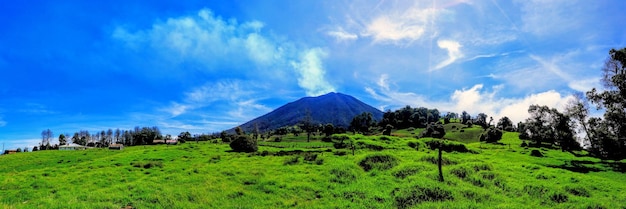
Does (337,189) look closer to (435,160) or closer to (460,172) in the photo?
(460,172)

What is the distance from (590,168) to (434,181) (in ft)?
110

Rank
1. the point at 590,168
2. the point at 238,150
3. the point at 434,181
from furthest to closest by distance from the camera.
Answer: the point at 238,150
the point at 590,168
the point at 434,181

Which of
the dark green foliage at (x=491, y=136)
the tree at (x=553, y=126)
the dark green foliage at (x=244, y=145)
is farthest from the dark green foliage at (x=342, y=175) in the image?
the dark green foliage at (x=491, y=136)

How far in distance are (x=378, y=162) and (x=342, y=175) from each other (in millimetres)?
7362

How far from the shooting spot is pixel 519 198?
24547 millimetres

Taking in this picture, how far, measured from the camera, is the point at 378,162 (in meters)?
37.0

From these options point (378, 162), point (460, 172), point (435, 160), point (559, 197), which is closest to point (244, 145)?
point (378, 162)

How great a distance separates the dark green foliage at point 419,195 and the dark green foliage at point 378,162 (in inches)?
394

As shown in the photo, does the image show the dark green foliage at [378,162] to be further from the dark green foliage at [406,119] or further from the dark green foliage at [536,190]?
the dark green foliage at [406,119]

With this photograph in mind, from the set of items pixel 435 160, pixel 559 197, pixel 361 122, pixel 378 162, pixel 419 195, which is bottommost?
pixel 559 197

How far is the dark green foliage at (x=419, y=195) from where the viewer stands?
23.2 meters

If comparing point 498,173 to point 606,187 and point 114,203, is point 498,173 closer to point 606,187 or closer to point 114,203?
point 606,187

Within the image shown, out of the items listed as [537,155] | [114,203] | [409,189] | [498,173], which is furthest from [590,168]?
[114,203]

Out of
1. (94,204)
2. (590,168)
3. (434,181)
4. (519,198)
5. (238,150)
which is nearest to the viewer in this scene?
(94,204)
